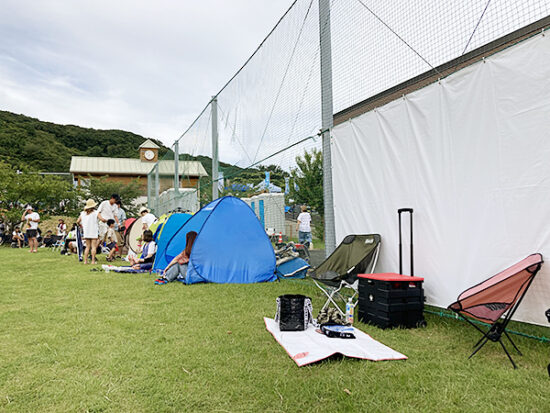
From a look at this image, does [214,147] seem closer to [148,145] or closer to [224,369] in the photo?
[224,369]

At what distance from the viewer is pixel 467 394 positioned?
2.27 metres

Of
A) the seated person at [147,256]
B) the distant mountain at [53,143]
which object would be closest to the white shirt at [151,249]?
the seated person at [147,256]

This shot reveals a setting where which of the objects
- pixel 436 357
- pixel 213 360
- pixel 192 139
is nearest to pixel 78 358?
pixel 213 360

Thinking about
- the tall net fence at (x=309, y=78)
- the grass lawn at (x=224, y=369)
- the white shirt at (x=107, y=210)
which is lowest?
the grass lawn at (x=224, y=369)

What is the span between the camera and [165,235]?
9.04 metres

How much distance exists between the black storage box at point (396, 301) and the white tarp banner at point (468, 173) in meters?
0.26

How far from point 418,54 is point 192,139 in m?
10.3

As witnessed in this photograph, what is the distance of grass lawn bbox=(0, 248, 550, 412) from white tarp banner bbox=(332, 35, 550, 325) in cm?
64

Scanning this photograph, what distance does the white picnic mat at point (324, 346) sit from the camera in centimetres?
288

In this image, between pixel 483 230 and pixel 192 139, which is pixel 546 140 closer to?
pixel 483 230

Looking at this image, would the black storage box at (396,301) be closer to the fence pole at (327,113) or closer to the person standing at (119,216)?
the fence pole at (327,113)

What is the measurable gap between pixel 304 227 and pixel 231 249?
4.43ft

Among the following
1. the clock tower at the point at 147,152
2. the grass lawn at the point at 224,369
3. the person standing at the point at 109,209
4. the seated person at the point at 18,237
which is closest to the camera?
the grass lawn at the point at 224,369

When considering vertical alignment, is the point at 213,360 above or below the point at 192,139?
below
